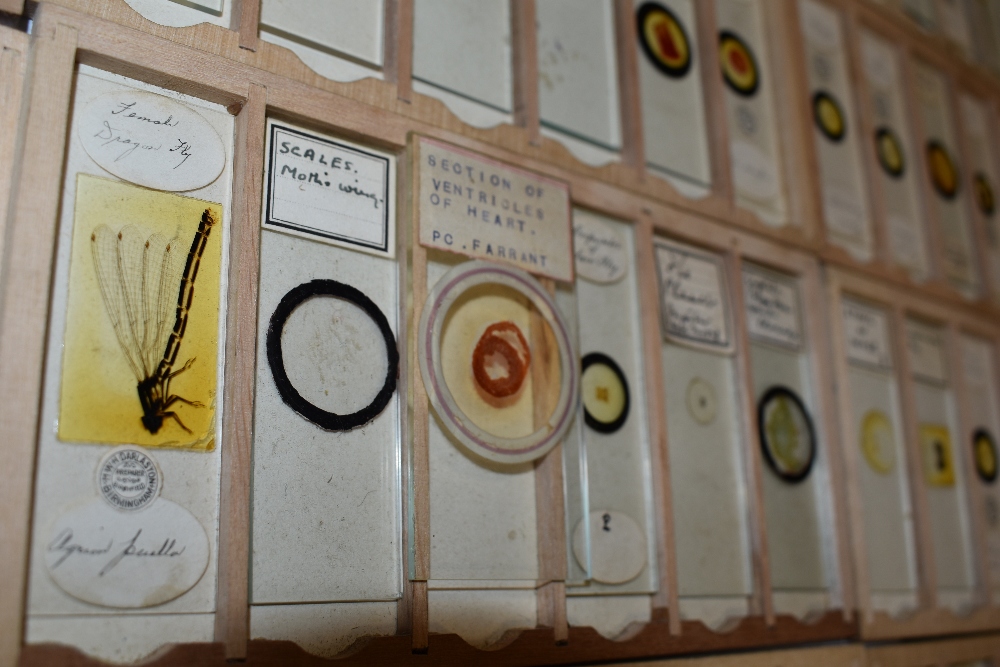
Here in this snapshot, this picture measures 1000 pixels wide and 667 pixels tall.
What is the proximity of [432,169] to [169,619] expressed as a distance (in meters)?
0.80

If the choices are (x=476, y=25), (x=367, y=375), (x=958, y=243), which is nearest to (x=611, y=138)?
(x=476, y=25)

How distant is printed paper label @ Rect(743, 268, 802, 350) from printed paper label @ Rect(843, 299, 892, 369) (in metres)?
0.19

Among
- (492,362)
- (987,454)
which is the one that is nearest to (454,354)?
(492,362)

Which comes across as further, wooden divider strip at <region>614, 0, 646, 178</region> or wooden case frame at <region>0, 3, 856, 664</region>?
wooden divider strip at <region>614, 0, 646, 178</region>

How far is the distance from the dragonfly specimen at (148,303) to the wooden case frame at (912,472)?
152 cm

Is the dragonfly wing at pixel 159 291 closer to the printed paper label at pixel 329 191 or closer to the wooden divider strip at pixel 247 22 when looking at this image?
the printed paper label at pixel 329 191

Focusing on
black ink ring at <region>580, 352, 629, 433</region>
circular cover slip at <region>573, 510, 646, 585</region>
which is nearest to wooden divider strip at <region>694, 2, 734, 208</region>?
black ink ring at <region>580, 352, 629, 433</region>

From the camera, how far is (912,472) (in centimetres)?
224

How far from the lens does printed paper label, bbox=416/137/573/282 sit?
1489 mm

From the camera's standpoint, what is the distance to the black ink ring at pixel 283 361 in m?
1.31

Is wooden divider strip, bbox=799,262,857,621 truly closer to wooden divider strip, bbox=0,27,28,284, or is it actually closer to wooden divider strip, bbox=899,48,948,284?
wooden divider strip, bbox=899,48,948,284

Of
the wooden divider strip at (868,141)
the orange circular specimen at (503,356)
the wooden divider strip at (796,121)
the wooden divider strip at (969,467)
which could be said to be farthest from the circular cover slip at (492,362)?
the wooden divider strip at (969,467)

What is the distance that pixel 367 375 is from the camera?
55.1 inches

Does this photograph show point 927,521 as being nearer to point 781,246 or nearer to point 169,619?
point 781,246
